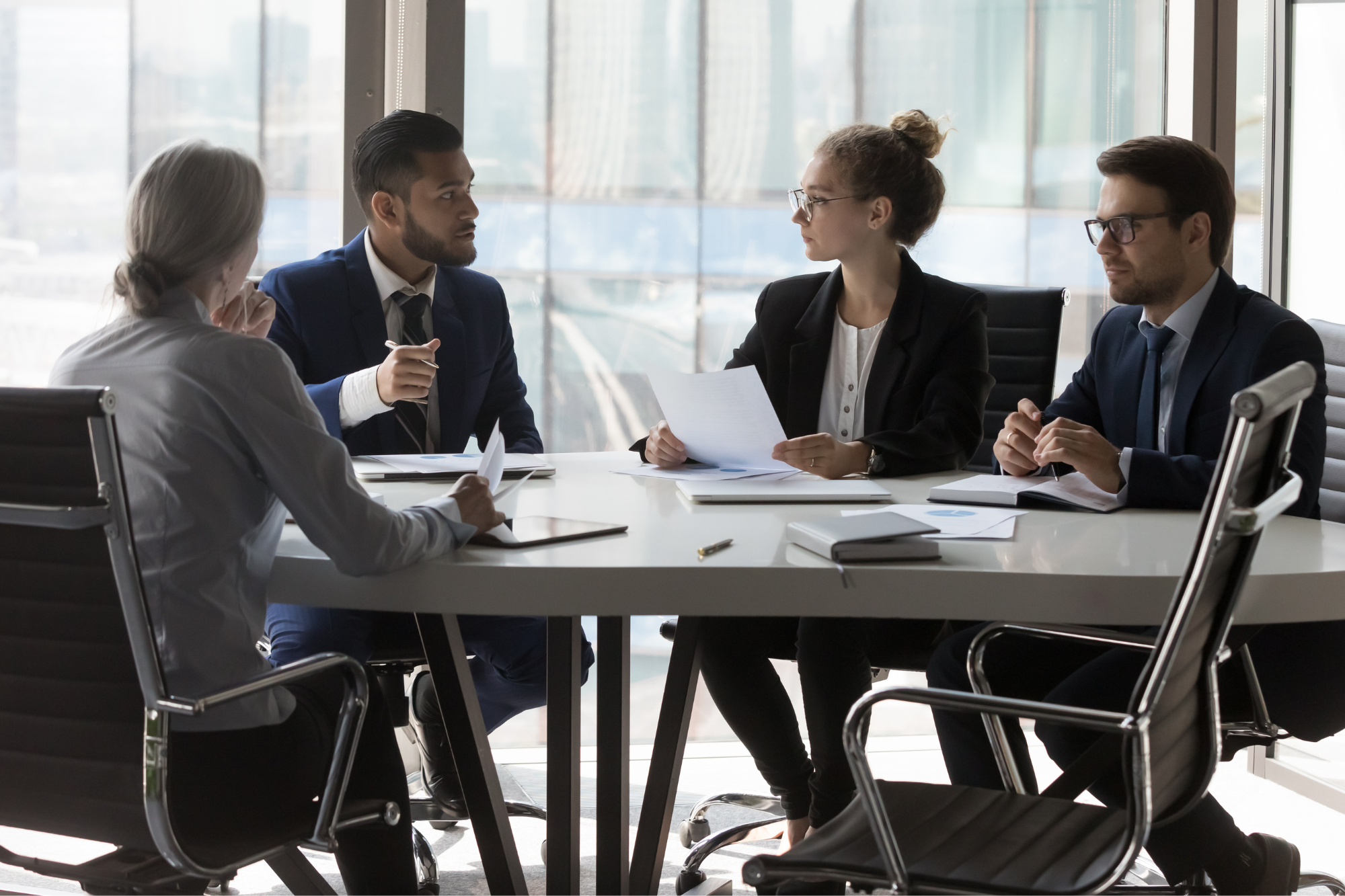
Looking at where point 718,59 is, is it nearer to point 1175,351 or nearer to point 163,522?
point 1175,351

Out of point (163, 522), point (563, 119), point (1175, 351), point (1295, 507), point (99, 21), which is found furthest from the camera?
point (563, 119)

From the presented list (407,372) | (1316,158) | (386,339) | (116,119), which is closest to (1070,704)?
(407,372)

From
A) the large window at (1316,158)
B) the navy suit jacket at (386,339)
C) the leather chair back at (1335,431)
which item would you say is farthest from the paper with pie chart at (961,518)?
the large window at (1316,158)

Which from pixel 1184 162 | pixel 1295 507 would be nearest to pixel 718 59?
pixel 1184 162

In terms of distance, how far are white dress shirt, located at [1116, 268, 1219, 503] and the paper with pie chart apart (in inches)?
21.0

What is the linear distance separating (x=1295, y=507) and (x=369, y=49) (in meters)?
2.47

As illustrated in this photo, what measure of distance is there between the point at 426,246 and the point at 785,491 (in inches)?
46.5

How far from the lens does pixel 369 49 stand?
3076 millimetres

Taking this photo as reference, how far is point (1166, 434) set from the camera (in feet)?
6.79

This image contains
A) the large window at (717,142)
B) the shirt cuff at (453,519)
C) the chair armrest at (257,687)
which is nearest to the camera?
the chair armrest at (257,687)

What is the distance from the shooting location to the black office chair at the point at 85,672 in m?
1.14

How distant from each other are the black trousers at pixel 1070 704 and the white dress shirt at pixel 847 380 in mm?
683

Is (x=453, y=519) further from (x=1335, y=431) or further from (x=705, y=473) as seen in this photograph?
(x=1335, y=431)

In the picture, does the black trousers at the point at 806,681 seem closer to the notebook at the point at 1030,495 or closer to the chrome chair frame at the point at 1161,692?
the notebook at the point at 1030,495
